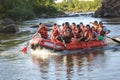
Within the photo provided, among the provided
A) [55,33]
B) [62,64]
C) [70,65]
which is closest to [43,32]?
[55,33]

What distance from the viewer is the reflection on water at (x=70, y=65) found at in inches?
559

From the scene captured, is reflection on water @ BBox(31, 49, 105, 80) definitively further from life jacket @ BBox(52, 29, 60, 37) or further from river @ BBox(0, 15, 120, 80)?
life jacket @ BBox(52, 29, 60, 37)

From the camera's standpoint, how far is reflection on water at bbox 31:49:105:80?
46.6 ft

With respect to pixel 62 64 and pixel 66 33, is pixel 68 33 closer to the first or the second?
pixel 66 33

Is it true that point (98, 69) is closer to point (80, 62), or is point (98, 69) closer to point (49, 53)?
point (80, 62)

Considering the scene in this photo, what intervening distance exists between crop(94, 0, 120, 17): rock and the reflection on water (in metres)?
56.4

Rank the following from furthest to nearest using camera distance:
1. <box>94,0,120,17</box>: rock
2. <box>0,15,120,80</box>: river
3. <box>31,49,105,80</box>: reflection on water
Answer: <box>94,0,120,17</box>: rock
<box>31,49,105,80</box>: reflection on water
<box>0,15,120,80</box>: river

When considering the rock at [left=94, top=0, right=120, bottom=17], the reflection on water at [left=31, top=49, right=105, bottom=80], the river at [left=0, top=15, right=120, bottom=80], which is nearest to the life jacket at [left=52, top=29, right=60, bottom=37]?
the river at [left=0, top=15, right=120, bottom=80]

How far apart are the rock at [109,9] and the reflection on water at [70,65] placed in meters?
56.4

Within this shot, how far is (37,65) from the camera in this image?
1697cm

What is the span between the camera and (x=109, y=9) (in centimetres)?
8012

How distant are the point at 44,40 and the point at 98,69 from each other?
5.57m

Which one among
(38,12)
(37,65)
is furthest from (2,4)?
(37,65)

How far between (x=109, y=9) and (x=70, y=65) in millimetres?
64805
